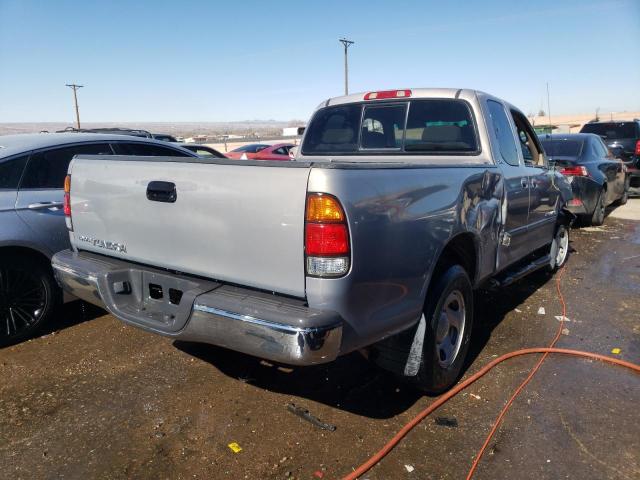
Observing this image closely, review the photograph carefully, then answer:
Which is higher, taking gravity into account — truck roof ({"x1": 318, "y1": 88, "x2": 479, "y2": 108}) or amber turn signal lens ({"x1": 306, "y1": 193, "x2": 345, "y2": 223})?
truck roof ({"x1": 318, "y1": 88, "x2": 479, "y2": 108})

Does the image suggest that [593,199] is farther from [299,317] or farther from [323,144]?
[299,317]

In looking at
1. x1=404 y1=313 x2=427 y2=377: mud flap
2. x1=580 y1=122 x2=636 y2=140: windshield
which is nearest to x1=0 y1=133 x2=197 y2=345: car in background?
x1=404 y1=313 x2=427 y2=377: mud flap

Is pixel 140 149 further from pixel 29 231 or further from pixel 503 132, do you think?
pixel 503 132

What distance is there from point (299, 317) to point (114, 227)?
1552mm

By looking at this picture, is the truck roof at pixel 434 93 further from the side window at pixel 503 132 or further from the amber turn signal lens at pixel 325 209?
the amber turn signal lens at pixel 325 209

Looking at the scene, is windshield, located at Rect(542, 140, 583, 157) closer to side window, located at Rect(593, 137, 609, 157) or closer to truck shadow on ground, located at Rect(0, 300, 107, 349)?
side window, located at Rect(593, 137, 609, 157)

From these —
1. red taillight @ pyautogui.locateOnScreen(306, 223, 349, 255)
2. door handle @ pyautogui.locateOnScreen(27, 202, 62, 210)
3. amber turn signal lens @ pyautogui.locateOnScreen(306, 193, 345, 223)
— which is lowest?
door handle @ pyautogui.locateOnScreen(27, 202, 62, 210)

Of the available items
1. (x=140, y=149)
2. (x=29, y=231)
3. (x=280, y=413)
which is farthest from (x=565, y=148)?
(x=29, y=231)

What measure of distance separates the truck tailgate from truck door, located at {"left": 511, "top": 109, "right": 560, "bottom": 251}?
3.04 metres

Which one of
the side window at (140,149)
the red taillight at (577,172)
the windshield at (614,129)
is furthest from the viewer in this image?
the windshield at (614,129)

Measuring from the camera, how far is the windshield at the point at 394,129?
400 centimetres

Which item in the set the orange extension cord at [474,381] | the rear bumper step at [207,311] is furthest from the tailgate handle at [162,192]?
the orange extension cord at [474,381]

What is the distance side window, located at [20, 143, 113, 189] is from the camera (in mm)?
4133

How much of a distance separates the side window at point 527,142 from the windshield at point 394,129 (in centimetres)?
88
